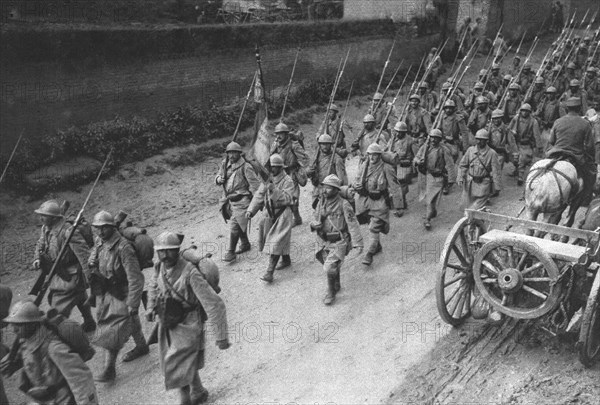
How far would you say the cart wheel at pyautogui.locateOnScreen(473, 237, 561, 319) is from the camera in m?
6.32

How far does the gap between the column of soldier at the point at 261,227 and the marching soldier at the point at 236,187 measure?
0.06ft

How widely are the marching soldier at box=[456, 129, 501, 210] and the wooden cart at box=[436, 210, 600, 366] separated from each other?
10.8ft

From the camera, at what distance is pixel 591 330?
6223 millimetres

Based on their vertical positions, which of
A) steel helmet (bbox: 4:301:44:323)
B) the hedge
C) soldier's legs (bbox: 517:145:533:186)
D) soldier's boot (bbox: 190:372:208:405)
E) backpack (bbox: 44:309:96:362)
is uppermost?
the hedge

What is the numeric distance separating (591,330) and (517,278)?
0.86 meters

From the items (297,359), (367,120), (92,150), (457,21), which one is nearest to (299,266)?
(297,359)

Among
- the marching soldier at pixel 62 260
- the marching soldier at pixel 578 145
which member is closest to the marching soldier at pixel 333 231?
the marching soldier at pixel 578 145

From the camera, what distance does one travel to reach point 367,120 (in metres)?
11.9

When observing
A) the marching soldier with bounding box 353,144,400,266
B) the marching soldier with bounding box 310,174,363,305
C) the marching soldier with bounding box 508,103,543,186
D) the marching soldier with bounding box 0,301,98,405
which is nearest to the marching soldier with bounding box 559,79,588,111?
the marching soldier with bounding box 508,103,543,186

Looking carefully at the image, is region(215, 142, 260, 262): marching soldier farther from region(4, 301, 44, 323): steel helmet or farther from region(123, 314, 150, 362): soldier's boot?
region(4, 301, 44, 323): steel helmet

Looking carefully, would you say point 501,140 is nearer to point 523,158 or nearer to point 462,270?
point 523,158

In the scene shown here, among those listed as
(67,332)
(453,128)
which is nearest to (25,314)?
(67,332)

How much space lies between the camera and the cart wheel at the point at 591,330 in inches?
238

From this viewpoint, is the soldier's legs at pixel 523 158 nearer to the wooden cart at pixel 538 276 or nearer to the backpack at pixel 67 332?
the wooden cart at pixel 538 276
